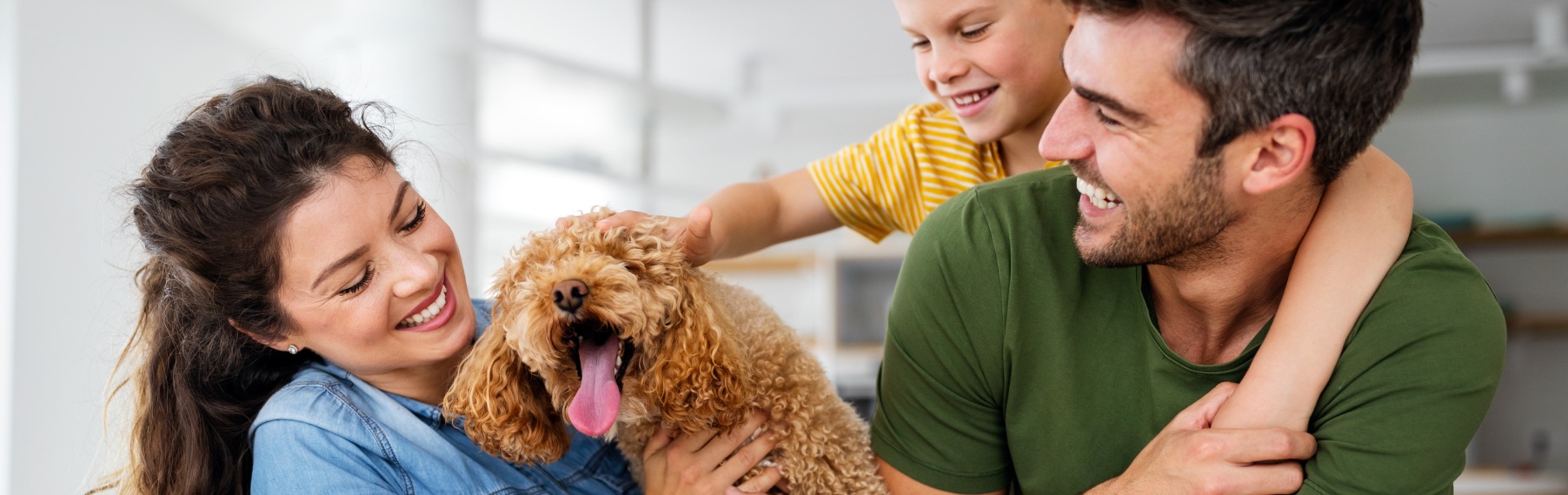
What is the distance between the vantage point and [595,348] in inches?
55.4

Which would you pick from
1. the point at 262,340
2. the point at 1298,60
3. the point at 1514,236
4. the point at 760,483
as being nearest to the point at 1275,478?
the point at 1298,60

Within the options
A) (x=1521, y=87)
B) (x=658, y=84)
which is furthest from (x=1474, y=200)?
(x=658, y=84)

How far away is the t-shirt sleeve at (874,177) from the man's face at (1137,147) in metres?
0.59

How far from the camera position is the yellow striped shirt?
195cm

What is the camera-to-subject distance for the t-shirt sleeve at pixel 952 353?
1.49 meters

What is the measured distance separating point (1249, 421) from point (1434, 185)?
22.4 ft

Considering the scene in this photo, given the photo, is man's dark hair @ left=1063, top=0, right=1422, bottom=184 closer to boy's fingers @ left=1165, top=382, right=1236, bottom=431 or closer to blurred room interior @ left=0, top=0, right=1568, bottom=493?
boy's fingers @ left=1165, top=382, right=1236, bottom=431

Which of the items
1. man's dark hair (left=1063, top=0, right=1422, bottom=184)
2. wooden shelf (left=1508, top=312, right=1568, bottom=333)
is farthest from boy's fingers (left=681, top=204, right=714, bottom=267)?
wooden shelf (left=1508, top=312, right=1568, bottom=333)

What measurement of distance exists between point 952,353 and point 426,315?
76 cm

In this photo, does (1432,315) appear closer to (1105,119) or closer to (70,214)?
(1105,119)

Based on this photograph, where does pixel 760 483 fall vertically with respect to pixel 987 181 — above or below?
below

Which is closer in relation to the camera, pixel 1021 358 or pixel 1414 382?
pixel 1414 382

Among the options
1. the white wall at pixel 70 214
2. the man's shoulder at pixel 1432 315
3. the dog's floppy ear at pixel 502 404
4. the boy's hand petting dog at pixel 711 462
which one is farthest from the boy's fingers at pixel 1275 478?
the white wall at pixel 70 214

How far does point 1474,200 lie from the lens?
22.9 feet
